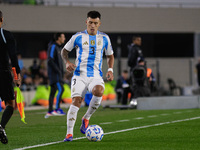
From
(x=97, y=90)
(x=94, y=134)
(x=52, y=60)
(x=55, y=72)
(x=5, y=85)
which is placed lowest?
(x=94, y=134)

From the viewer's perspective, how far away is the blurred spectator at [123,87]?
62.4 feet

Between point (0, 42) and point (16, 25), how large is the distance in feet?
89.1

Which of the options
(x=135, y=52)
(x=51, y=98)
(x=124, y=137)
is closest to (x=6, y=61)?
(x=124, y=137)

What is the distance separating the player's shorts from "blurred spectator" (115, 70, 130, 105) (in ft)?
34.2

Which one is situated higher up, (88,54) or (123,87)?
(88,54)

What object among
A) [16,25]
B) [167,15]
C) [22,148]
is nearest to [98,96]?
[22,148]

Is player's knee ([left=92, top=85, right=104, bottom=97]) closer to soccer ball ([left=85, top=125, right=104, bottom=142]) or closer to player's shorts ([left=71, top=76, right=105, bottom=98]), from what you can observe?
player's shorts ([left=71, top=76, right=105, bottom=98])

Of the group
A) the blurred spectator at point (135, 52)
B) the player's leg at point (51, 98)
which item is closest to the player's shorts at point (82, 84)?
the player's leg at point (51, 98)

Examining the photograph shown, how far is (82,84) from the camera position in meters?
8.32

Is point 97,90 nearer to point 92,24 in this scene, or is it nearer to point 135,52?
point 92,24

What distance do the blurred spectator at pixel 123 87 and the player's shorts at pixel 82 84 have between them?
1043 centimetres

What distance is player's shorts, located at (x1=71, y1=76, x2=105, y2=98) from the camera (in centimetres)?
824

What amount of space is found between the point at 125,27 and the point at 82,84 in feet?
96.6

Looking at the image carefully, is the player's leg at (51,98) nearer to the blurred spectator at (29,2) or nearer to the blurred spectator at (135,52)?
the blurred spectator at (135,52)
